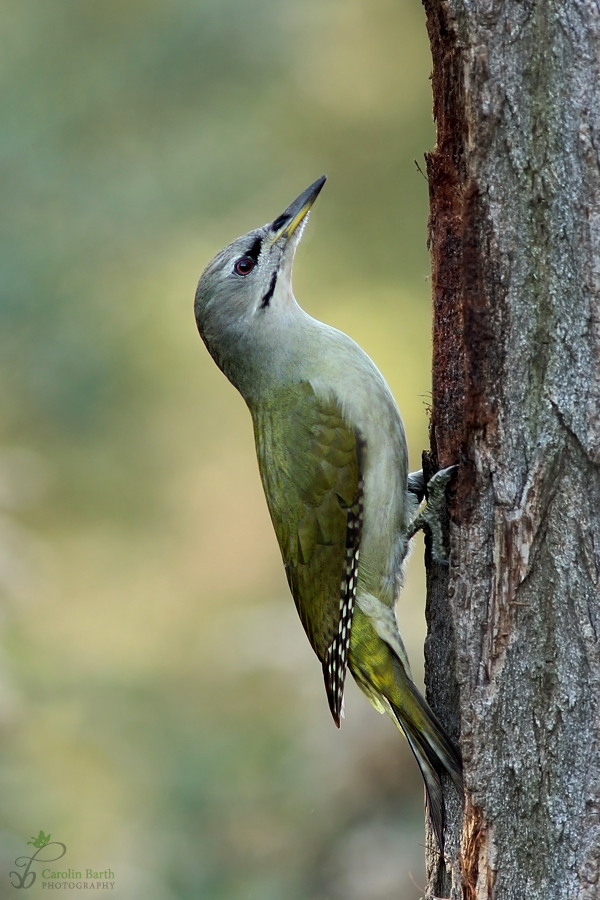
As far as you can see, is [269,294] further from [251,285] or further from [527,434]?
[527,434]

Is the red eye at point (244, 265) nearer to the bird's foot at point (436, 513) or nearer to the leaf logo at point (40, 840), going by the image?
the bird's foot at point (436, 513)

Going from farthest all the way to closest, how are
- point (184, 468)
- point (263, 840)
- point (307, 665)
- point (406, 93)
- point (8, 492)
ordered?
1. point (184, 468)
2. point (406, 93)
3. point (8, 492)
4. point (307, 665)
5. point (263, 840)

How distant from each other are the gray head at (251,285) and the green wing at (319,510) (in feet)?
1.18

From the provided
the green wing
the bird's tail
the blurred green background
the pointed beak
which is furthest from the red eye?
the blurred green background

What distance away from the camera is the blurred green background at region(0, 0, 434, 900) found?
8.33 metres

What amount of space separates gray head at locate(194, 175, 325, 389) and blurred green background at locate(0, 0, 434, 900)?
409 cm

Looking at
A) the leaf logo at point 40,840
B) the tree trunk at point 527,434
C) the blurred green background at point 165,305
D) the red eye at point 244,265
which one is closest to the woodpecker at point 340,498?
the red eye at point 244,265

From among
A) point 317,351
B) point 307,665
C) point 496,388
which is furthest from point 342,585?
point 307,665

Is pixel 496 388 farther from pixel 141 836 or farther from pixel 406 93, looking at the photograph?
pixel 406 93

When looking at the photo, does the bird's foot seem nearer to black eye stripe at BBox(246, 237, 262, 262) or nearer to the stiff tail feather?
the stiff tail feather

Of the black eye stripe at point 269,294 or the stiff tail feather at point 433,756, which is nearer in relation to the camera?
the stiff tail feather at point 433,756

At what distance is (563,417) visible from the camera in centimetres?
258

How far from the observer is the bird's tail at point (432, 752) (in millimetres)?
3096

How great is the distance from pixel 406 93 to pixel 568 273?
26.7 feet
